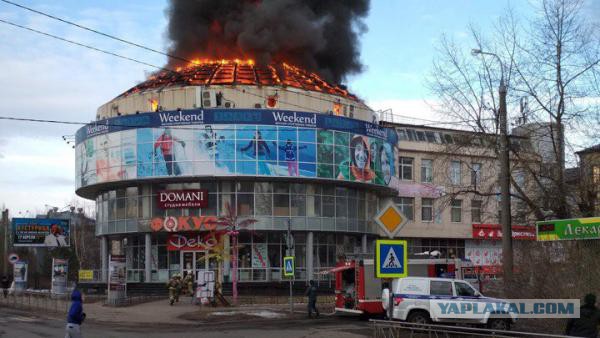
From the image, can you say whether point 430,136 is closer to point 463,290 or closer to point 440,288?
point 463,290

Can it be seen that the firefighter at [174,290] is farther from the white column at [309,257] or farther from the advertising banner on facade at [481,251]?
the advertising banner on facade at [481,251]

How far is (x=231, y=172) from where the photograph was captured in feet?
162

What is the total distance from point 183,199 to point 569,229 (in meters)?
33.3

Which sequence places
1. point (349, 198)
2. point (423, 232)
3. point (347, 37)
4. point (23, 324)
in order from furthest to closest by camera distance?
point (347, 37)
point (423, 232)
point (349, 198)
point (23, 324)

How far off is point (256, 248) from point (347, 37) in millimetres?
27003

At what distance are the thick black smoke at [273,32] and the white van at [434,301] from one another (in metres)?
40.8

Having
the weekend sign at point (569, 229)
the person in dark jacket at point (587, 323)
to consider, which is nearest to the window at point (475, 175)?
the weekend sign at point (569, 229)

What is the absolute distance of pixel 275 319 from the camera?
29281mm

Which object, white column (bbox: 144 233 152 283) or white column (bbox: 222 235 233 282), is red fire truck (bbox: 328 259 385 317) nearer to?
white column (bbox: 222 235 233 282)

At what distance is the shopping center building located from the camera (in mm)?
49906

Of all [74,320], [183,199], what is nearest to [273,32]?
[183,199]

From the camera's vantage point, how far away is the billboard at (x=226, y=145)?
49.6 m

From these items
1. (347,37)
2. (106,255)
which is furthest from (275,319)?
(347,37)

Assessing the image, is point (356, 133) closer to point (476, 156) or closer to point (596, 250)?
point (476, 156)
